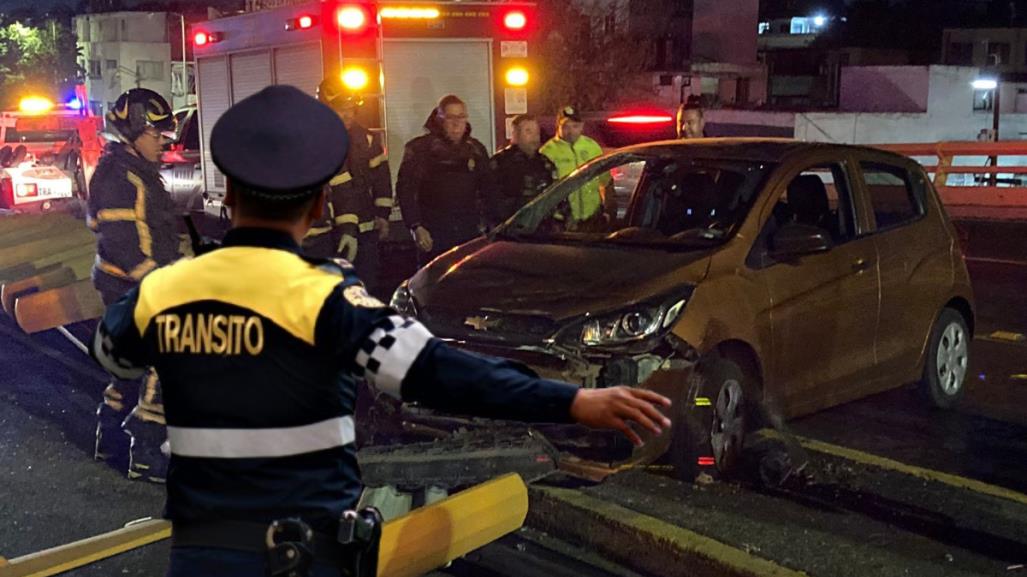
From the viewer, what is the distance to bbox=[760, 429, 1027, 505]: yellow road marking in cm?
550

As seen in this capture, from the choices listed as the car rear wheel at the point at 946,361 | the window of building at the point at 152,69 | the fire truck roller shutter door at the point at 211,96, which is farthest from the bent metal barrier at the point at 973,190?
the window of building at the point at 152,69

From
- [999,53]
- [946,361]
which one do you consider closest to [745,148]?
[946,361]

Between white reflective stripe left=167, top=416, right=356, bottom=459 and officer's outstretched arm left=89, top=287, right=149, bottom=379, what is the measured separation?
0.62 ft

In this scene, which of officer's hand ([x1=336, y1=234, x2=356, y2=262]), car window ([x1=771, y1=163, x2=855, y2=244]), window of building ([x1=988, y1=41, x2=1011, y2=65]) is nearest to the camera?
car window ([x1=771, y1=163, x2=855, y2=244])

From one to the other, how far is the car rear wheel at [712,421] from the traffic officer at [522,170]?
3.31m

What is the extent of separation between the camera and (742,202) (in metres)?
6.15

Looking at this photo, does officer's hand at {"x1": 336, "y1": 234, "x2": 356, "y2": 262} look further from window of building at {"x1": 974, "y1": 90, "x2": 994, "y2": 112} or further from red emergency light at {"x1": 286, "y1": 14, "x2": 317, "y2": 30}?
window of building at {"x1": 974, "y1": 90, "x2": 994, "y2": 112}

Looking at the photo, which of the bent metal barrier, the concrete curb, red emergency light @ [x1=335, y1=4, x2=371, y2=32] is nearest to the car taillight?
red emergency light @ [x1=335, y1=4, x2=371, y2=32]

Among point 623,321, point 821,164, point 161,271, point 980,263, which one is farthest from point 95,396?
point 980,263

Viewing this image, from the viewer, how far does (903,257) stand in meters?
6.75

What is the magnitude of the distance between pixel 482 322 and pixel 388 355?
3.43 metres

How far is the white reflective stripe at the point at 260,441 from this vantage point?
7.09 feet

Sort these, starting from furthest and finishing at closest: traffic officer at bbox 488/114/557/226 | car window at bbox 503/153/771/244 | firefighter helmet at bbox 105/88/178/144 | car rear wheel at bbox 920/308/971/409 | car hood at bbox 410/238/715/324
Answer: traffic officer at bbox 488/114/557/226, car rear wheel at bbox 920/308/971/409, car window at bbox 503/153/771/244, firefighter helmet at bbox 105/88/178/144, car hood at bbox 410/238/715/324

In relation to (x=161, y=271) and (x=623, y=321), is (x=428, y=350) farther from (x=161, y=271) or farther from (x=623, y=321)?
(x=623, y=321)
